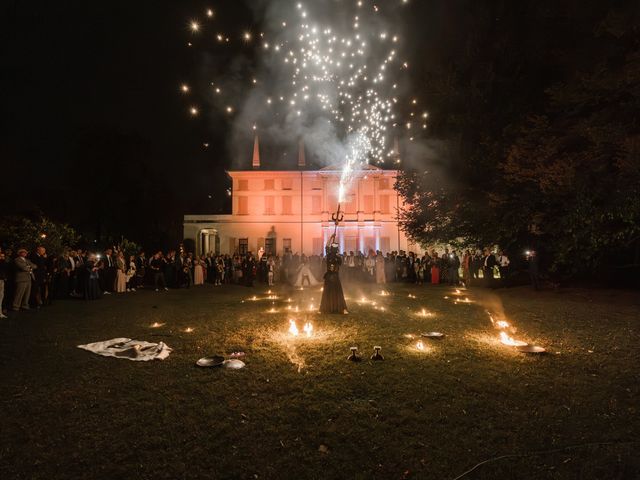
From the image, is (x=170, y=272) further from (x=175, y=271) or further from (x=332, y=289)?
(x=332, y=289)

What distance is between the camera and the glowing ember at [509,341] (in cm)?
741

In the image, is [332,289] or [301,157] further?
[301,157]

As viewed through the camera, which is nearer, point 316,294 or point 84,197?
point 316,294

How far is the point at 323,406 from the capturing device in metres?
4.65

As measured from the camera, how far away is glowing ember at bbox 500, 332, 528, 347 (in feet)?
24.3

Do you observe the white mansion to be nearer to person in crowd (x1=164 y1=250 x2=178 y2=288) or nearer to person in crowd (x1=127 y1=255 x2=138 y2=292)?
person in crowd (x1=164 y1=250 x2=178 y2=288)

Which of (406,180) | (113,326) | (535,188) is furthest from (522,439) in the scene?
(406,180)

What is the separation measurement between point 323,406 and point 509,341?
466cm

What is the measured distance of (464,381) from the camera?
17.9 feet

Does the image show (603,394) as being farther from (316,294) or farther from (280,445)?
(316,294)

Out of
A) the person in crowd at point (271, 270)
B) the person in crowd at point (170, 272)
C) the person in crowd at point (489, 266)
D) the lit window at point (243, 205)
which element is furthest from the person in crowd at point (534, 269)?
the lit window at point (243, 205)

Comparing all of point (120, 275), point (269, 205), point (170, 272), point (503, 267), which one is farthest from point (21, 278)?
point (269, 205)

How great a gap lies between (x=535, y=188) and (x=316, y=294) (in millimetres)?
8964

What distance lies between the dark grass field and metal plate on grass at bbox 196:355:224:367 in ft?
0.52
